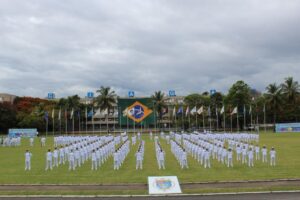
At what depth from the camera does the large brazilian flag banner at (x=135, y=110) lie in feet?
218

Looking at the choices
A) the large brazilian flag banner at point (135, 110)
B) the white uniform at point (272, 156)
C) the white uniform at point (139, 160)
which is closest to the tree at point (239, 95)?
the large brazilian flag banner at point (135, 110)

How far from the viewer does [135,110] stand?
65.9 metres

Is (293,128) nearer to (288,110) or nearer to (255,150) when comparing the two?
(288,110)

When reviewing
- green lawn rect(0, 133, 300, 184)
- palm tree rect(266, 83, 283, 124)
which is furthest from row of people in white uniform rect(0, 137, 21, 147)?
palm tree rect(266, 83, 283, 124)

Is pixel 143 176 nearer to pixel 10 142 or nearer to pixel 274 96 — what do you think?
pixel 10 142

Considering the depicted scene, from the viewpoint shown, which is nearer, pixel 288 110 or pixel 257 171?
pixel 257 171

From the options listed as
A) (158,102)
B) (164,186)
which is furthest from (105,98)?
(164,186)

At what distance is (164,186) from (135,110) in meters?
51.7

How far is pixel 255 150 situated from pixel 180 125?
231ft

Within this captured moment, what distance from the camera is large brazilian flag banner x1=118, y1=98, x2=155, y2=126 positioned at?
66.5m

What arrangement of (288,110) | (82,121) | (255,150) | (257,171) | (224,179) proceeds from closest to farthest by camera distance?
(224,179) < (257,171) < (255,150) < (288,110) < (82,121)

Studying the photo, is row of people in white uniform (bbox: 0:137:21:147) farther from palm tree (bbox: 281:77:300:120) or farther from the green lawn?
palm tree (bbox: 281:77:300:120)

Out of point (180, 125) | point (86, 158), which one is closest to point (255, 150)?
point (86, 158)

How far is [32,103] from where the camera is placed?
103 metres
